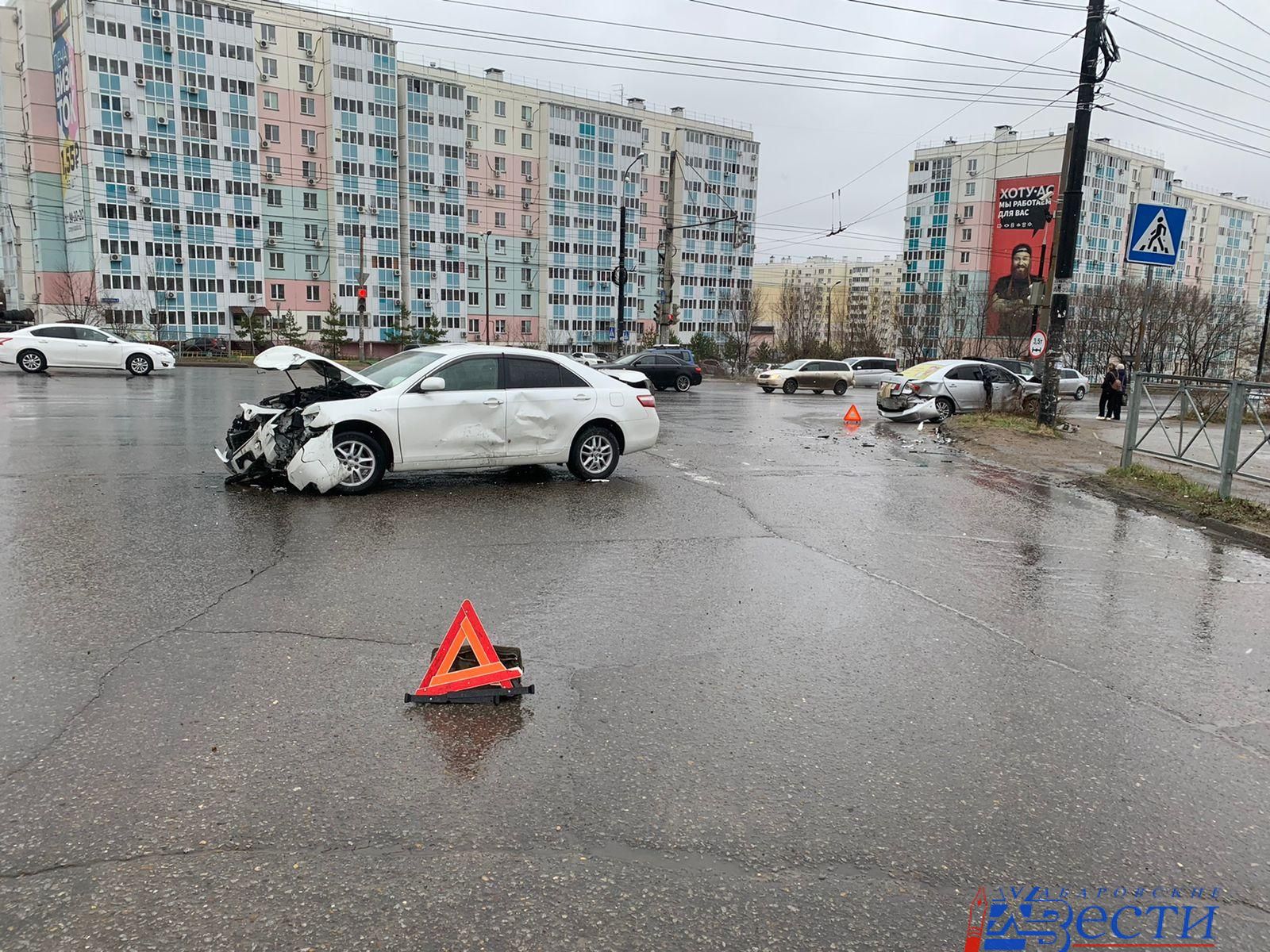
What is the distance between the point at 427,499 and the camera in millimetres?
9422

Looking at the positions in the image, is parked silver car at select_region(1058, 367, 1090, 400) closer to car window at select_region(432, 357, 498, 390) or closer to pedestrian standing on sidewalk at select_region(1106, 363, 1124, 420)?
pedestrian standing on sidewalk at select_region(1106, 363, 1124, 420)

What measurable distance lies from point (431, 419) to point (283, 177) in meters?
78.1

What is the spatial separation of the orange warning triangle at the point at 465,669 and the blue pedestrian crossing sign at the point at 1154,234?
1228 centimetres

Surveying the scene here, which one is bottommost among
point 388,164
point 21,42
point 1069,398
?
point 1069,398

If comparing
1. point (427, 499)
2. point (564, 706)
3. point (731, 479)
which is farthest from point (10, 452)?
point (564, 706)

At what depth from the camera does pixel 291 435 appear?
928 centimetres

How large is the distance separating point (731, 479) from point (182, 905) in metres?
9.51

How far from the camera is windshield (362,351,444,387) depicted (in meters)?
9.84

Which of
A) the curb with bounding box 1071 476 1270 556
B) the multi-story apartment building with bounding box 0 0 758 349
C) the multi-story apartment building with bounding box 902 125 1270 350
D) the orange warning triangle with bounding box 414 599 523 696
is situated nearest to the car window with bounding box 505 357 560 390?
the orange warning triangle with bounding box 414 599 523 696

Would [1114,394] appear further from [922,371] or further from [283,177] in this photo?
[283,177]

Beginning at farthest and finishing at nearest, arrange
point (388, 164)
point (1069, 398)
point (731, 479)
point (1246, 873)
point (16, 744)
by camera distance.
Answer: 1. point (388, 164)
2. point (1069, 398)
3. point (731, 479)
4. point (16, 744)
5. point (1246, 873)

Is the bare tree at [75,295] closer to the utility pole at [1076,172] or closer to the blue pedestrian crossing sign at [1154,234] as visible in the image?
the utility pole at [1076,172]

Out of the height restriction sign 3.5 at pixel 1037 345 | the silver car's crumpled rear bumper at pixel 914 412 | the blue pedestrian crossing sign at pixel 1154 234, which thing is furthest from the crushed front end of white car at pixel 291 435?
the height restriction sign 3.5 at pixel 1037 345

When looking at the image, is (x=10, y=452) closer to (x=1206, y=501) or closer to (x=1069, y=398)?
(x=1206, y=501)
